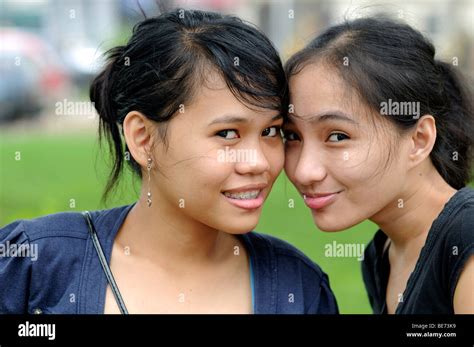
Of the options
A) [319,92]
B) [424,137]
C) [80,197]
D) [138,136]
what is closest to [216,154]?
[138,136]

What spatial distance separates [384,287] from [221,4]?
347cm

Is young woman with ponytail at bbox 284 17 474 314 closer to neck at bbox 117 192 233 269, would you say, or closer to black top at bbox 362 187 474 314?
black top at bbox 362 187 474 314

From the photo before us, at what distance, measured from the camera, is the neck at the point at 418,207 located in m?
2.41

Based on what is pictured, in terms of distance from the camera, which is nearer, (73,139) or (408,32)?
(408,32)

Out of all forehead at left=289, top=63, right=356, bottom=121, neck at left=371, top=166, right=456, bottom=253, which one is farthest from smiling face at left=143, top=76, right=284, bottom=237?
neck at left=371, top=166, right=456, bottom=253

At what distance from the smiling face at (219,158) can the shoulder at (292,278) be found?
0.58 ft

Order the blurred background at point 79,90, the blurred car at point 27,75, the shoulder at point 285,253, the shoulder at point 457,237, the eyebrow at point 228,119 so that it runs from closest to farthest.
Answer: the shoulder at point 457,237
the eyebrow at point 228,119
the shoulder at point 285,253
the blurred background at point 79,90
the blurred car at point 27,75

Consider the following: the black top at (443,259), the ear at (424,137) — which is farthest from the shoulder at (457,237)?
the ear at (424,137)

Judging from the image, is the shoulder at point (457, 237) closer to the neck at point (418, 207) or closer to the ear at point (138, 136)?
the neck at point (418, 207)

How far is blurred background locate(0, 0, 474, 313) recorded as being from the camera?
4.03 metres

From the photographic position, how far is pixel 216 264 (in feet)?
7.76

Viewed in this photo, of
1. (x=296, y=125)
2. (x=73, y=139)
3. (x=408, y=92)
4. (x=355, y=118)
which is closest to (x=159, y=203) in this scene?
(x=296, y=125)

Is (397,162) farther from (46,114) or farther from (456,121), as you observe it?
(46,114)

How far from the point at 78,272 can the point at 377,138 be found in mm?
912
